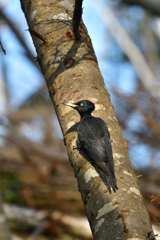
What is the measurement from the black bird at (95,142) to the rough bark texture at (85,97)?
0.02 meters

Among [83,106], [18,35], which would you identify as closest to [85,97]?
[83,106]

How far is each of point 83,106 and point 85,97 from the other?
0.12 metres

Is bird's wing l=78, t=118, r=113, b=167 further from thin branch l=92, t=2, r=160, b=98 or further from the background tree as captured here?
thin branch l=92, t=2, r=160, b=98

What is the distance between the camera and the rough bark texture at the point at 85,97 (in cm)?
238

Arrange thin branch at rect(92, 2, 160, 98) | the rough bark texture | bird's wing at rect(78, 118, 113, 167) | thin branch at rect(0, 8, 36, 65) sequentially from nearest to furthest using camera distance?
the rough bark texture, bird's wing at rect(78, 118, 113, 167), thin branch at rect(0, 8, 36, 65), thin branch at rect(92, 2, 160, 98)

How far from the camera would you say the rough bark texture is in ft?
7.79

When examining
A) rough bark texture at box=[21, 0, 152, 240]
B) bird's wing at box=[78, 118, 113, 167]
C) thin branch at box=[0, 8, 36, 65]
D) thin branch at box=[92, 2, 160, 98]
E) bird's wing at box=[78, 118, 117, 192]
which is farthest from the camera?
thin branch at box=[92, 2, 160, 98]

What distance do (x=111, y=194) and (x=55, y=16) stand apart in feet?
3.26

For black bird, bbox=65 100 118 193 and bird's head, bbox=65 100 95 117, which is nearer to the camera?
black bird, bbox=65 100 118 193

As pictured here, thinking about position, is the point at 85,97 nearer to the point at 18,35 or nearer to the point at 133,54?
the point at 18,35

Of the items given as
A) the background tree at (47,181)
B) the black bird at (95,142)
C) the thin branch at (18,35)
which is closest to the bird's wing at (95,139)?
the black bird at (95,142)

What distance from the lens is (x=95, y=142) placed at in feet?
9.35

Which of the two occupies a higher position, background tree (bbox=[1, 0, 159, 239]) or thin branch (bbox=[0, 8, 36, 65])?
thin branch (bbox=[0, 8, 36, 65])

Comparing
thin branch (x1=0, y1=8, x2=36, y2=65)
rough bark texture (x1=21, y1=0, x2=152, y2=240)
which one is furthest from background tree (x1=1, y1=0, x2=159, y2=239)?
rough bark texture (x1=21, y1=0, x2=152, y2=240)
